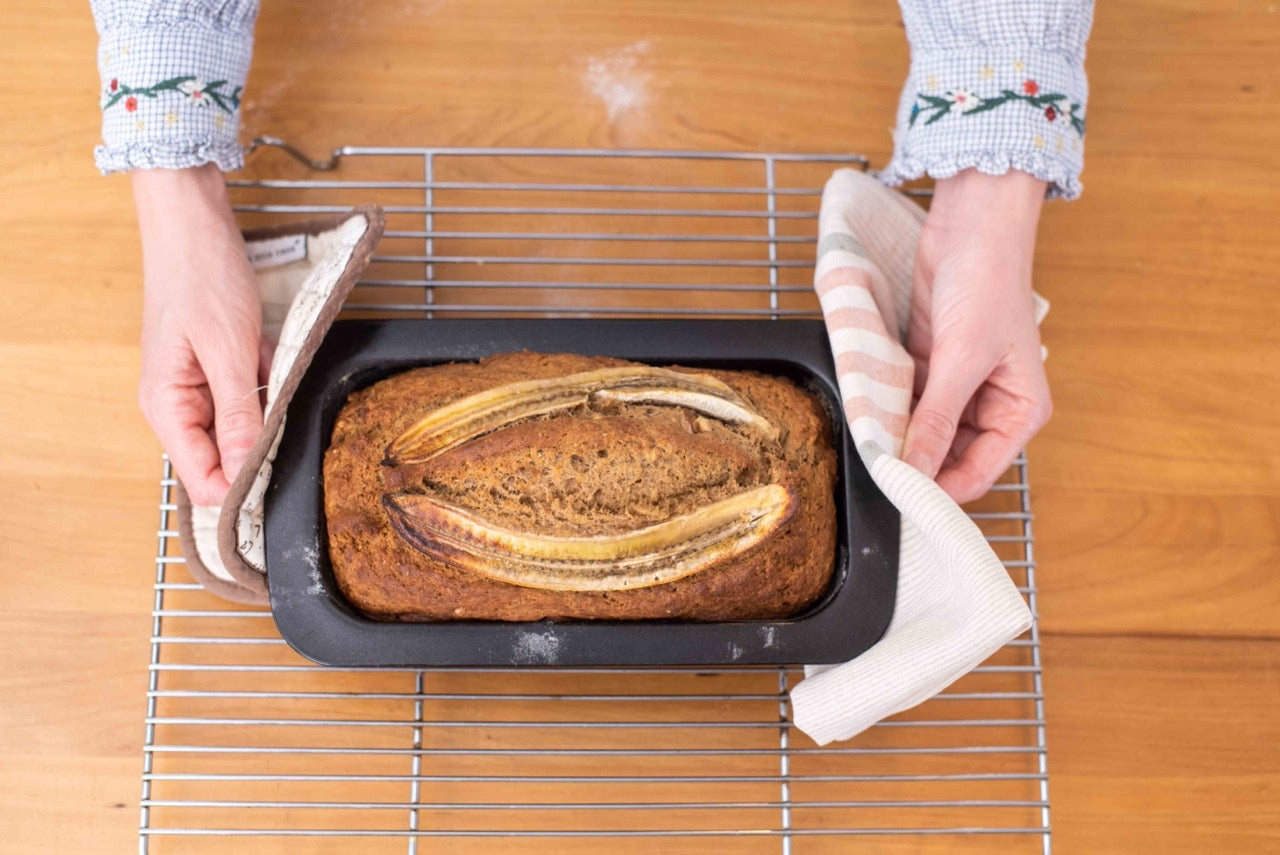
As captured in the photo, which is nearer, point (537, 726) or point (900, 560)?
point (900, 560)

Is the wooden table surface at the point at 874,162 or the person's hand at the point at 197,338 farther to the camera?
the wooden table surface at the point at 874,162

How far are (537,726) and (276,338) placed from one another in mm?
514

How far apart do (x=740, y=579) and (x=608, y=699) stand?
0.29 meters

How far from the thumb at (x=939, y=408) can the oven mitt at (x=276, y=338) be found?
1.82 feet

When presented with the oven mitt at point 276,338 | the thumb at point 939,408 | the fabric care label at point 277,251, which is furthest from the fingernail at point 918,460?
the fabric care label at point 277,251

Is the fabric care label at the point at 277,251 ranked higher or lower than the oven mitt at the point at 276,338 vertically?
higher

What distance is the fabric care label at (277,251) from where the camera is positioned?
103 centimetres

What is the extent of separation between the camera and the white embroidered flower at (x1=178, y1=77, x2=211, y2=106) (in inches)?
38.7

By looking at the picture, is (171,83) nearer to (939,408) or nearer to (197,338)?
(197,338)

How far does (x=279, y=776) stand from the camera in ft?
3.26

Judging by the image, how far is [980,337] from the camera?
3.13 feet

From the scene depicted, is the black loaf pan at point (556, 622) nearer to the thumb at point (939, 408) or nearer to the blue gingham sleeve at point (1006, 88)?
the thumb at point (939, 408)

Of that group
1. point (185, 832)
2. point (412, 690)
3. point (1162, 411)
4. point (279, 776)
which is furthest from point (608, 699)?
point (1162, 411)

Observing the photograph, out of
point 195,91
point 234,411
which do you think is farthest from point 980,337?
point 195,91
